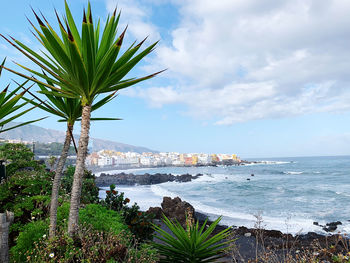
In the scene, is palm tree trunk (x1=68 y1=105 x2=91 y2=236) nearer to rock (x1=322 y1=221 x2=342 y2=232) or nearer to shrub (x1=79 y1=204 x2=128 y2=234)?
shrub (x1=79 y1=204 x2=128 y2=234)

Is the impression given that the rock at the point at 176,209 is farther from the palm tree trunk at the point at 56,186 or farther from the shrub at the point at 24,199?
the palm tree trunk at the point at 56,186

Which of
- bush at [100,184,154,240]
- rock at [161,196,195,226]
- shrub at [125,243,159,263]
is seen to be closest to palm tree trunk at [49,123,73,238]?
shrub at [125,243,159,263]

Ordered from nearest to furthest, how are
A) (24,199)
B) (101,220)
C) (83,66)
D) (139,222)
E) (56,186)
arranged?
Result: (83,66)
(56,186)
(101,220)
(139,222)
(24,199)

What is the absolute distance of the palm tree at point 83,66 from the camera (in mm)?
3523

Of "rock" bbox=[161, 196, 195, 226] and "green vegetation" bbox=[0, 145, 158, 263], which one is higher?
"green vegetation" bbox=[0, 145, 158, 263]

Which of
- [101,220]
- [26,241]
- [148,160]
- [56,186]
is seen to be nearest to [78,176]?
[56,186]

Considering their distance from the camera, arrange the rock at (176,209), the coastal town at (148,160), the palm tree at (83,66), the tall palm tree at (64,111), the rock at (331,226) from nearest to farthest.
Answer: the palm tree at (83,66) → the tall palm tree at (64,111) → the rock at (176,209) → the rock at (331,226) → the coastal town at (148,160)

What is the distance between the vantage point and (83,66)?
3549mm

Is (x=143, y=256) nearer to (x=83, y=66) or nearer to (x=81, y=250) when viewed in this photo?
(x=81, y=250)

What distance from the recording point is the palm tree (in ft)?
11.6

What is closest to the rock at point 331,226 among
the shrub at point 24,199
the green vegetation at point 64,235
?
the green vegetation at point 64,235

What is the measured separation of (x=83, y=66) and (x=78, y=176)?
1.59 m

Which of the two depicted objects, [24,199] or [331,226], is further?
[331,226]

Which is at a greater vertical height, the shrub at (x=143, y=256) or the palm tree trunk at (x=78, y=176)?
the palm tree trunk at (x=78, y=176)
